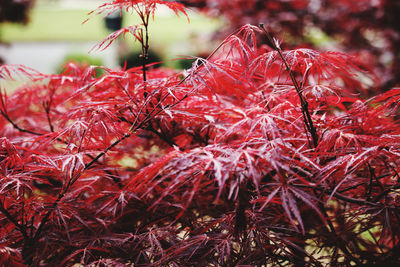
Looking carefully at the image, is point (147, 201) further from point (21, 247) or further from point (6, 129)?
point (6, 129)

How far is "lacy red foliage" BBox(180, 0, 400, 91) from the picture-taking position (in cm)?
378


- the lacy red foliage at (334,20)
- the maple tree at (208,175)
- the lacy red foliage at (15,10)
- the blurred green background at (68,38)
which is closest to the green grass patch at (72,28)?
the blurred green background at (68,38)

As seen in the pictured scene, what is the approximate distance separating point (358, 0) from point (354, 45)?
1.77ft

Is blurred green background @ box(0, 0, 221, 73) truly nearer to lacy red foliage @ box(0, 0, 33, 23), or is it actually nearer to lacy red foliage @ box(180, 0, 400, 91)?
lacy red foliage @ box(0, 0, 33, 23)

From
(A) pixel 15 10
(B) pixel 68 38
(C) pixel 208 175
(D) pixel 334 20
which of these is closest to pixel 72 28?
(B) pixel 68 38

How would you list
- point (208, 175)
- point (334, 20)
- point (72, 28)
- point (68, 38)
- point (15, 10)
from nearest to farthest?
point (208, 175) < point (334, 20) < point (15, 10) < point (68, 38) < point (72, 28)

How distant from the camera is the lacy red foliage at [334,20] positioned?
378 centimetres

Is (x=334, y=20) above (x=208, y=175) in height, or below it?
above

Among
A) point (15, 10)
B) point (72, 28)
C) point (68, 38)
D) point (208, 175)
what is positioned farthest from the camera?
point (72, 28)

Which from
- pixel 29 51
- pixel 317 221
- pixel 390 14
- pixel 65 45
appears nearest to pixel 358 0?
pixel 390 14

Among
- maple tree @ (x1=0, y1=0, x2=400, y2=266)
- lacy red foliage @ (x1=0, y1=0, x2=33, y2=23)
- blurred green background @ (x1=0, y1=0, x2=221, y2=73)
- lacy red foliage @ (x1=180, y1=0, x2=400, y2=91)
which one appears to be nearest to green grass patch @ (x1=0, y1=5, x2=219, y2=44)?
blurred green background @ (x1=0, y1=0, x2=221, y2=73)

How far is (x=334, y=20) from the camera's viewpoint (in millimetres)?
4219

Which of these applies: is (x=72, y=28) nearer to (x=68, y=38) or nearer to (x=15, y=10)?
(x=68, y=38)

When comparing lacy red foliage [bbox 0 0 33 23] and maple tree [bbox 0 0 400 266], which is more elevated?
lacy red foliage [bbox 0 0 33 23]
